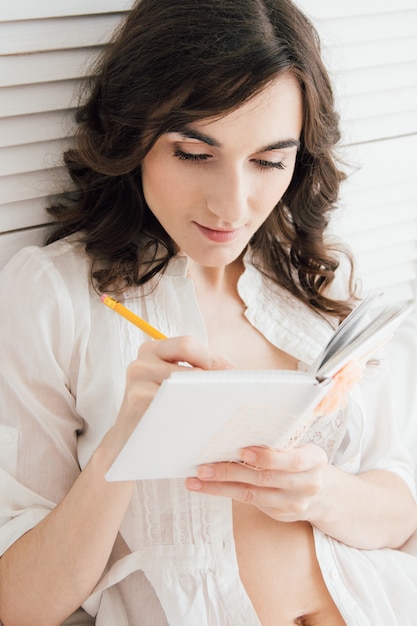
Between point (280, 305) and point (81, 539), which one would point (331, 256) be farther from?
point (81, 539)

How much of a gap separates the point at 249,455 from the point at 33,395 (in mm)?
378

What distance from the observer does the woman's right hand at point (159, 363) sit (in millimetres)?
917

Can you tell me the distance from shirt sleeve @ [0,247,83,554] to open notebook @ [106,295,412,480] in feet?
0.92

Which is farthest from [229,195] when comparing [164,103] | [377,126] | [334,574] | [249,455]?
[377,126]

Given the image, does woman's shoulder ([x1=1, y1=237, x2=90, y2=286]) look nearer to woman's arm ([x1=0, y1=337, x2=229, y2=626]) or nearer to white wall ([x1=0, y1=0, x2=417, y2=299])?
white wall ([x1=0, y1=0, x2=417, y2=299])

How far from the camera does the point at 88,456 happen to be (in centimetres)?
127

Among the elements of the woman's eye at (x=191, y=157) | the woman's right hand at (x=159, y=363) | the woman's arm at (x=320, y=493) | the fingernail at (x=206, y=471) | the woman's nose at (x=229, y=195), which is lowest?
the woman's arm at (x=320, y=493)

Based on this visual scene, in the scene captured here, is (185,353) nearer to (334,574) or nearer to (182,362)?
(182,362)

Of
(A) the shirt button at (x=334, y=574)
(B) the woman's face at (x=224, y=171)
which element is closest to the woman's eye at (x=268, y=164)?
(B) the woman's face at (x=224, y=171)

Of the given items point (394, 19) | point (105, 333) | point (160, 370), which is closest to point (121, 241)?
point (105, 333)

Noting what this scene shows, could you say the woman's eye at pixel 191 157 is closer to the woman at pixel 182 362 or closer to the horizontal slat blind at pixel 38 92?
the woman at pixel 182 362

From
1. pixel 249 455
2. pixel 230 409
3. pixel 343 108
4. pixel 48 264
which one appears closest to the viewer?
pixel 230 409

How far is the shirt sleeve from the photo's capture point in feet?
3.96

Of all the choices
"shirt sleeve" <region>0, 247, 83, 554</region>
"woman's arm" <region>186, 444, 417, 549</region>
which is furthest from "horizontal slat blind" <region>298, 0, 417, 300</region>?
"shirt sleeve" <region>0, 247, 83, 554</region>
